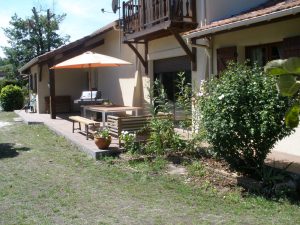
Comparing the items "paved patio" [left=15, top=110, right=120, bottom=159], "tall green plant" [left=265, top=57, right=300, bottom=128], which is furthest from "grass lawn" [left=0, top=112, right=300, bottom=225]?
"tall green plant" [left=265, top=57, right=300, bottom=128]

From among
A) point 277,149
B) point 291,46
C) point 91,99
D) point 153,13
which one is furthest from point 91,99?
point 291,46

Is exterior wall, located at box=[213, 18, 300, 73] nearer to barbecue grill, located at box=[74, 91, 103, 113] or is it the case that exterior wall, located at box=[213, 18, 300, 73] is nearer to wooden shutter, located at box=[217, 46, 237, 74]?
wooden shutter, located at box=[217, 46, 237, 74]

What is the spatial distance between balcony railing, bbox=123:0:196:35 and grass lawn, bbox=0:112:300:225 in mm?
4101

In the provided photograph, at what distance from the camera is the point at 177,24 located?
1009 cm

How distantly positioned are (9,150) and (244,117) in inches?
255

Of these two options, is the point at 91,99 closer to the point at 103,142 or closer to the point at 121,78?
the point at 121,78

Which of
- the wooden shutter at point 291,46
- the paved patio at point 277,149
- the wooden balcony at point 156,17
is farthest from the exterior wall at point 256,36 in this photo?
the paved patio at point 277,149

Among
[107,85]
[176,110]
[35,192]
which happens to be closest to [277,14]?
[35,192]

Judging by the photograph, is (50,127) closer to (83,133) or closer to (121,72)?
(83,133)

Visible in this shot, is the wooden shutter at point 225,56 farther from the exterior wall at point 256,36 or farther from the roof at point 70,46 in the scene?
the roof at point 70,46

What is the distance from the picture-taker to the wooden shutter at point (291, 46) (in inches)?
280

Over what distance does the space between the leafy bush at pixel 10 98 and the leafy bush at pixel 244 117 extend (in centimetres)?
2114

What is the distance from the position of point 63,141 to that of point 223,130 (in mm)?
6476

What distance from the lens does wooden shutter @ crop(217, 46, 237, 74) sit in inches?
346
